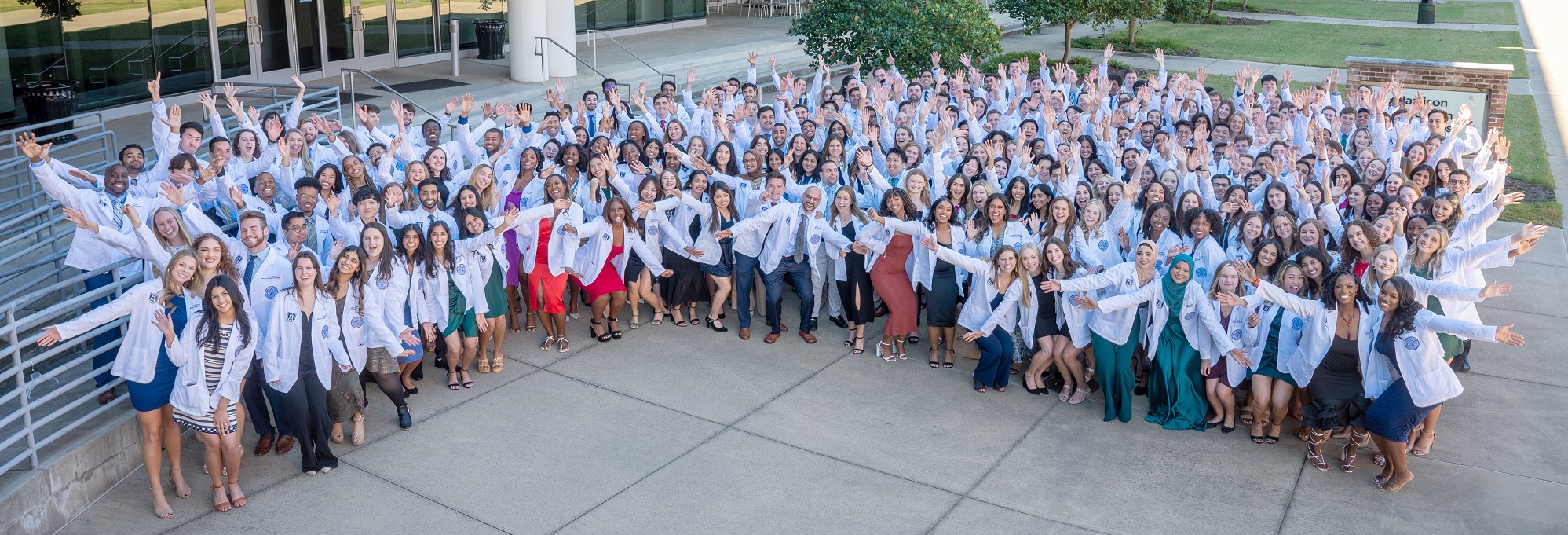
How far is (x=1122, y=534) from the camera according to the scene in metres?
6.32

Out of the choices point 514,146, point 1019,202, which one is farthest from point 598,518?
point 514,146

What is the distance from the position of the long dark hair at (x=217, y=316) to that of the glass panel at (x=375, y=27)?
44.4 feet

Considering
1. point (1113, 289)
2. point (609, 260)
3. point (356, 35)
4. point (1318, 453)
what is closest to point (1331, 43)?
point (356, 35)

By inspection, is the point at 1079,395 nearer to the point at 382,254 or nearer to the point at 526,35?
the point at 382,254

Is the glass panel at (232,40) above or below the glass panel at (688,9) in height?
below

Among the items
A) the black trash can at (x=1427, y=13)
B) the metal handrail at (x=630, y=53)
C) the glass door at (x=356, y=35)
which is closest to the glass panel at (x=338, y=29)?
the glass door at (x=356, y=35)

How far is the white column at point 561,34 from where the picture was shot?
17.3m

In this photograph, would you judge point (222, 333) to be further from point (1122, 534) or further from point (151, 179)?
point (1122, 534)

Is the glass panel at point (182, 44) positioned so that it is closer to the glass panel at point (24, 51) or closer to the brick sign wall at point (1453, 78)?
the glass panel at point (24, 51)

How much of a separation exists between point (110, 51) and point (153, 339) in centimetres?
1070

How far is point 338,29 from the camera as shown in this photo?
18.2 meters

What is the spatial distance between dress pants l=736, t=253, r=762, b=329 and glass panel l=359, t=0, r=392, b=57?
38.7ft

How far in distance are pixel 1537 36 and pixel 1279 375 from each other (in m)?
30.2

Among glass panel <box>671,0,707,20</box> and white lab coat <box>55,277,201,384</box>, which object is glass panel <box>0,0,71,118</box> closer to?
white lab coat <box>55,277,201,384</box>
